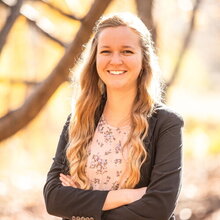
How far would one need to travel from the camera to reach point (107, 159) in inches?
111

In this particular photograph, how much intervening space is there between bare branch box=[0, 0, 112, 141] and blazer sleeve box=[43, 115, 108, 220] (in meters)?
1.63

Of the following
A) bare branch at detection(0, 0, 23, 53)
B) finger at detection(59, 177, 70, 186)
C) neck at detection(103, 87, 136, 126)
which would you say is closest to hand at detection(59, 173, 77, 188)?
finger at detection(59, 177, 70, 186)

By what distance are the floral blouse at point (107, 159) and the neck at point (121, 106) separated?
4 cm

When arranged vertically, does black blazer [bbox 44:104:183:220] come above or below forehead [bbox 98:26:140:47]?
below

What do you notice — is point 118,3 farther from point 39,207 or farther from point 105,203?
point 105,203

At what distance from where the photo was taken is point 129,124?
9.59ft

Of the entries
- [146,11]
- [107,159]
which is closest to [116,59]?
[107,159]

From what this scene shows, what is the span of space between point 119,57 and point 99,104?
Result: 35 cm

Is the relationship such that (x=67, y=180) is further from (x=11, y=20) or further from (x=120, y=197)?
(x=11, y=20)

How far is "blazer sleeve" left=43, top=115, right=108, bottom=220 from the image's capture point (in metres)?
2.76

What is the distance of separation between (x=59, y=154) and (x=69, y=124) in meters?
0.17

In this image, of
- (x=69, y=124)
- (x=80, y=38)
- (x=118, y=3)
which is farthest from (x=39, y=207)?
(x=69, y=124)

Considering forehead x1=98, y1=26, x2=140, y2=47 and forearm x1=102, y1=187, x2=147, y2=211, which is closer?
forearm x1=102, y1=187, x2=147, y2=211

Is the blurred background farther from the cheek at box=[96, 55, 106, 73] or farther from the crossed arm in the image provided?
the crossed arm
